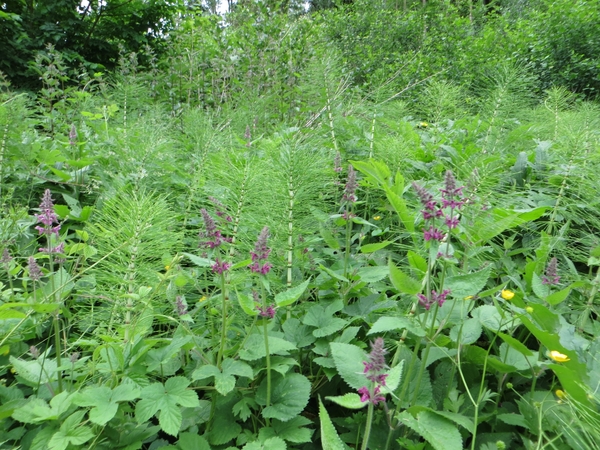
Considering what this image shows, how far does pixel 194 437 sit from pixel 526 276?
3.66 feet

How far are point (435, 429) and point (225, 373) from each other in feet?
1.79

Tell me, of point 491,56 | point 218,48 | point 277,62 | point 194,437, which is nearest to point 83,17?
point 218,48

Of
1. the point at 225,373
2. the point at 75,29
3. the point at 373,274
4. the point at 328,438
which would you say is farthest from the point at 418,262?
the point at 75,29

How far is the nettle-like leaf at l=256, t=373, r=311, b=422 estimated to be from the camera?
108 centimetres

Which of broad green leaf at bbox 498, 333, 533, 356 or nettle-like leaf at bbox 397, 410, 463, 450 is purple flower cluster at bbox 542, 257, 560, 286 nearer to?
broad green leaf at bbox 498, 333, 533, 356

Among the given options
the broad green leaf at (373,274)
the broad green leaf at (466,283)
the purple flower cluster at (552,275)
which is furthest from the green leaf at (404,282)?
the purple flower cluster at (552,275)

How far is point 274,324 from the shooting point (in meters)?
1.38

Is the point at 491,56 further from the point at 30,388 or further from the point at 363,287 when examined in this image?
the point at 30,388

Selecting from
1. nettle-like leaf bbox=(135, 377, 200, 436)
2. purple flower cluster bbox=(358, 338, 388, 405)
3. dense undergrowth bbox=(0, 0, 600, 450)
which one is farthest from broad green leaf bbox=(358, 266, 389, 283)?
nettle-like leaf bbox=(135, 377, 200, 436)

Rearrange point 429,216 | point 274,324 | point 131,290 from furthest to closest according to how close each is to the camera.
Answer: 1. point 274,324
2. point 131,290
3. point 429,216

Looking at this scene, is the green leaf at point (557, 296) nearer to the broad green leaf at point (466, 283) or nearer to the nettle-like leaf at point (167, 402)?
the broad green leaf at point (466, 283)

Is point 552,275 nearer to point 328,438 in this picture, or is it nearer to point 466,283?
point 466,283

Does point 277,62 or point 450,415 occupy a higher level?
point 277,62

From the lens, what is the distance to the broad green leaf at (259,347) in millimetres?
1102
